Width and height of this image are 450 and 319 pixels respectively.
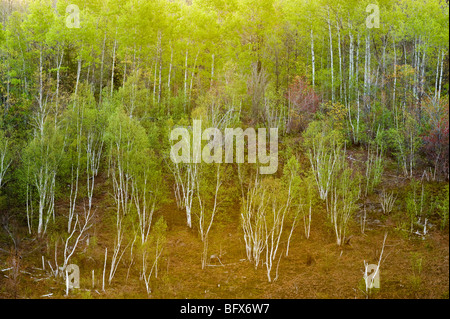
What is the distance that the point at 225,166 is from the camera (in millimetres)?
20953

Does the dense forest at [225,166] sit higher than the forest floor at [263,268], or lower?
higher

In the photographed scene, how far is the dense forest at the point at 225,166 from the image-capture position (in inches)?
557

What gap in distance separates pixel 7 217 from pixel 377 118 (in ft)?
74.4

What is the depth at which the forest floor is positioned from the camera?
42.3 feet

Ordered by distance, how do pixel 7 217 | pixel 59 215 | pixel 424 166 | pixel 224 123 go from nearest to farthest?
pixel 7 217 < pixel 59 215 < pixel 424 166 < pixel 224 123

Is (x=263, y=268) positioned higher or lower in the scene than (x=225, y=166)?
lower

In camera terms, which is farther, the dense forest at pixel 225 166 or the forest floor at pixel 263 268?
the dense forest at pixel 225 166

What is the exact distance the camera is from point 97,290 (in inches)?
510

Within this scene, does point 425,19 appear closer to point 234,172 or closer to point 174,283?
point 234,172

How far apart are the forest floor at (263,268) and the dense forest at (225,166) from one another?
0.08m

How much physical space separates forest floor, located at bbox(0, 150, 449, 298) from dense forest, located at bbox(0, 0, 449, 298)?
0.25 feet

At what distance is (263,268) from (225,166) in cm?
758

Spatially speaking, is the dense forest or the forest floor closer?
the forest floor
